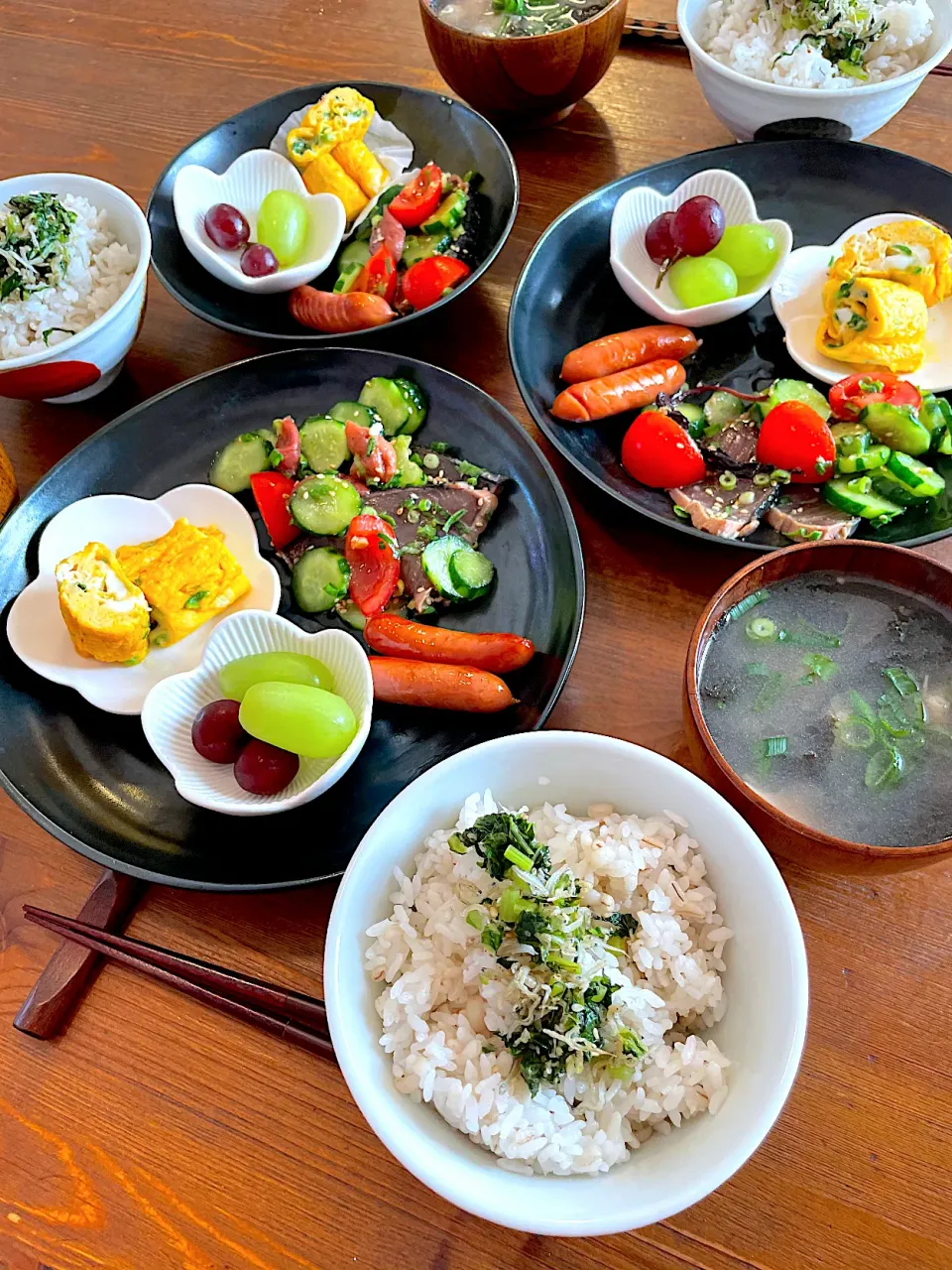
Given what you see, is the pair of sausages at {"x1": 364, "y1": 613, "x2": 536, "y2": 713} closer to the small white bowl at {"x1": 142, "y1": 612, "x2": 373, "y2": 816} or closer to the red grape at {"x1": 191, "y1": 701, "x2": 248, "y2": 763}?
the small white bowl at {"x1": 142, "y1": 612, "x2": 373, "y2": 816}

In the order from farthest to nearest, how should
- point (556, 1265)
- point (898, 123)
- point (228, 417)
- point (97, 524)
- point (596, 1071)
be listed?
1. point (898, 123)
2. point (228, 417)
3. point (97, 524)
4. point (556, 1265)
5. point (596, 1071)

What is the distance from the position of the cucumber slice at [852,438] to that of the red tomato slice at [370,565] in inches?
33.8

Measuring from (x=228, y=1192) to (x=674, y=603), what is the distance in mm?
1159

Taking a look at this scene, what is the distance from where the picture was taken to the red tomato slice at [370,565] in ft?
5.42

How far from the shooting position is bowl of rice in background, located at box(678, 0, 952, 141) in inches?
78.9

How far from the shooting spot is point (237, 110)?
2.59 metres

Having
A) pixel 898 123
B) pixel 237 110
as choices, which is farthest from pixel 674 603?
pixel 237 110

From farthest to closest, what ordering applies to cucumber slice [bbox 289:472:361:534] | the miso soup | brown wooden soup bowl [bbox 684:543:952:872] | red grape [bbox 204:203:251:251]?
red grape [bbox 204:203:251:251] < cucumber slice [bbox 289:472:361:534] < the miso soup < brown wooden soup bowl [bbox 684:543:952:872]

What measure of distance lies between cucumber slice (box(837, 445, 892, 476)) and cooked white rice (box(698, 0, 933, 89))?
1021 millimetres

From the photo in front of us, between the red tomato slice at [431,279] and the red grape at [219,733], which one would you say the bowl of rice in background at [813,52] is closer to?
the red tomato slice at [431,279]

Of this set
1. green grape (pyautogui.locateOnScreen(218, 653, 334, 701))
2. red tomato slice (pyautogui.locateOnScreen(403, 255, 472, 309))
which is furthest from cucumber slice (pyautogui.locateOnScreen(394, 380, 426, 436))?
green grape (pyautogui.locateOnScreen(218, 653, 334, 701))

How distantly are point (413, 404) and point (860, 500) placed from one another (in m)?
0.88

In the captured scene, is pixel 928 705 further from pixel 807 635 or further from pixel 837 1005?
pixel 837 1005

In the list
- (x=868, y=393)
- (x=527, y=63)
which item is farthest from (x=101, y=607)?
(x=527, y=63)
